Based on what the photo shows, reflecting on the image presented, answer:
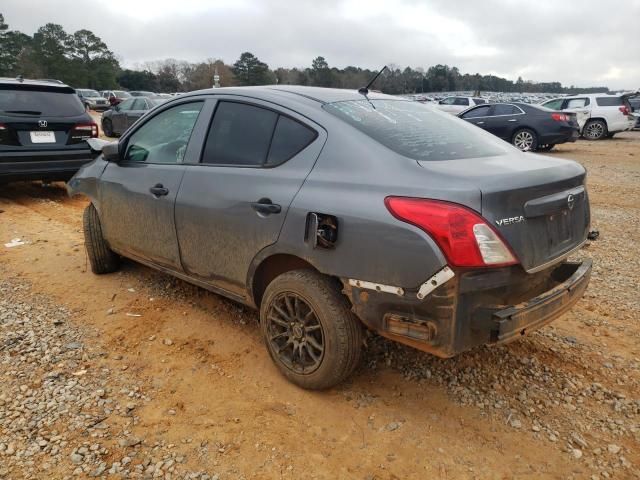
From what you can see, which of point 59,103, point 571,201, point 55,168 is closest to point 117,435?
point 571,201

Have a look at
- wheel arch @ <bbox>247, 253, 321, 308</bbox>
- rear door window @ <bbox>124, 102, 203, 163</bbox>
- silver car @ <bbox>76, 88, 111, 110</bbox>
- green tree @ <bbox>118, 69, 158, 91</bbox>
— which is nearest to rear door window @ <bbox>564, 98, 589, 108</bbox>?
rear door window @ <bbox>124, 102, 203, 163</bbox>

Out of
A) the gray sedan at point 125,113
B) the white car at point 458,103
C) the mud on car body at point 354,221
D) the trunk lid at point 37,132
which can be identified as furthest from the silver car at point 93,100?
the mud on car body at point 354,221

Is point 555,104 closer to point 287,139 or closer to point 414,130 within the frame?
point 414,130

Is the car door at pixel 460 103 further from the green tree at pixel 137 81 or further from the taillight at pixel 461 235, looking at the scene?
the green tree at pixel 137 81

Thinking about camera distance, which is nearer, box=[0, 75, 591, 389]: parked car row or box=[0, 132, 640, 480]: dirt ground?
box=[0, 75, 591, 389]: parked car row

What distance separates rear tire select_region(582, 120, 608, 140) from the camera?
17281mm

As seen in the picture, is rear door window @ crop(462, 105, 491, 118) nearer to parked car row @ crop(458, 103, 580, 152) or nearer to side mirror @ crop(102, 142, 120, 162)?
parked car row @ crop(458, 103, 580, 152)

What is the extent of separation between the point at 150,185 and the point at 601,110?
18083 mm

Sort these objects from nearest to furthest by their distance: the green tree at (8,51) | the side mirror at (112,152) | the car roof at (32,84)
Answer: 1. the side mirror at (112,152)
2. the car roof at (32,84)
3. the green tree at (8,51)

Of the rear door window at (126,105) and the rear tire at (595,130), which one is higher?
the rear door window at (126,105)

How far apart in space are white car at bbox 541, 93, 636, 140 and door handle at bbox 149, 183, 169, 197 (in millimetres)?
17070

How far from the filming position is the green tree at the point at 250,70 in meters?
61.7

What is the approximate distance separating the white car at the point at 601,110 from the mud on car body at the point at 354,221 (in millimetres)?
16599

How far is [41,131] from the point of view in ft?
21.6
